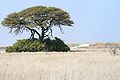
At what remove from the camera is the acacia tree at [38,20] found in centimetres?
4816

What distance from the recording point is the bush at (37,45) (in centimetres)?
4756

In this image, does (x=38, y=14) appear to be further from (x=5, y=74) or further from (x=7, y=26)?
(x=5, y=74)

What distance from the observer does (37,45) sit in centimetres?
4750

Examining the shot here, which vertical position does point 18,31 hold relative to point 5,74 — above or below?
above

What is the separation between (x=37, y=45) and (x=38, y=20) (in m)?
3.07

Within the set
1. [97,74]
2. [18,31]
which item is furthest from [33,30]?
[97,74]

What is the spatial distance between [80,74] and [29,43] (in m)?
38.6

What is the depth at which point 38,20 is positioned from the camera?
158 feet

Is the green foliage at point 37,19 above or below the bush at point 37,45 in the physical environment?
above

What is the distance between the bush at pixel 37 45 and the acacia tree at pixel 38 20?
135 centimetres

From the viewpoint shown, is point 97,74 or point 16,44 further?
point 16,44

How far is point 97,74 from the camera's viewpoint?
Answer: 1016 cm

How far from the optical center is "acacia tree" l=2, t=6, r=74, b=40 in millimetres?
48156

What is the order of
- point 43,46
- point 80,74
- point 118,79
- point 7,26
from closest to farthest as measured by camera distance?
point 118,79, point 80,74, point 43,46, point 7,26
